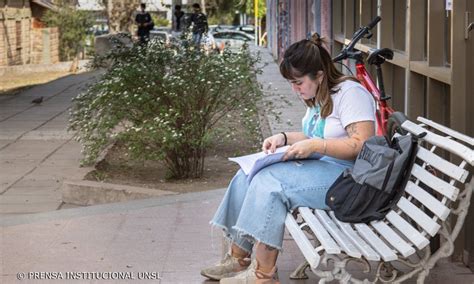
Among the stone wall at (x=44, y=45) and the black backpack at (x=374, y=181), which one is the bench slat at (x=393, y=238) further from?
the stone wall at (x=44, y=45)

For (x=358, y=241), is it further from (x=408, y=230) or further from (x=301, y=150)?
(x=301, y=150)

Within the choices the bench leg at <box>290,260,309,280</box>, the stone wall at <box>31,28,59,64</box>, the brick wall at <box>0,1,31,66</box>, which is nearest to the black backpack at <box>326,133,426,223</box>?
the bench leg at <box>290,260,309,280</box>

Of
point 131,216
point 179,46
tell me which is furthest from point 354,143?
point 179,46

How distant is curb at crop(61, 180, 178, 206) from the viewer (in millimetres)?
8219

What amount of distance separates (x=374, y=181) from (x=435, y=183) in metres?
0.27

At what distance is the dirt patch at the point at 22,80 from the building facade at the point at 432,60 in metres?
14.7

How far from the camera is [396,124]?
4.79 meters

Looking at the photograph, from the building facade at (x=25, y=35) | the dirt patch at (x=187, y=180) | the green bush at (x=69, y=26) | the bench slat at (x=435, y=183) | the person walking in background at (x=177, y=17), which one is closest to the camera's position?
the bench slat at (x=435, y=183)

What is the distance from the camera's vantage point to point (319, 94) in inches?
187

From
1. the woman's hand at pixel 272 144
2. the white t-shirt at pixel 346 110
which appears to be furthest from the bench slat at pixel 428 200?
the woman's hand at pixel 272 144

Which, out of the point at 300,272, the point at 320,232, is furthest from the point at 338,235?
the point at 300,272

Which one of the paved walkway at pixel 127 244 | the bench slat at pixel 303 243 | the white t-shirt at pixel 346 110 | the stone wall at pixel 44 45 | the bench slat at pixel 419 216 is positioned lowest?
the paved walkway at pixel 127 244

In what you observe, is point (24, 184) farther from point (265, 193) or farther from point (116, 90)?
point (265, 193)

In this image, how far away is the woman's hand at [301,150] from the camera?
4.60 meters
